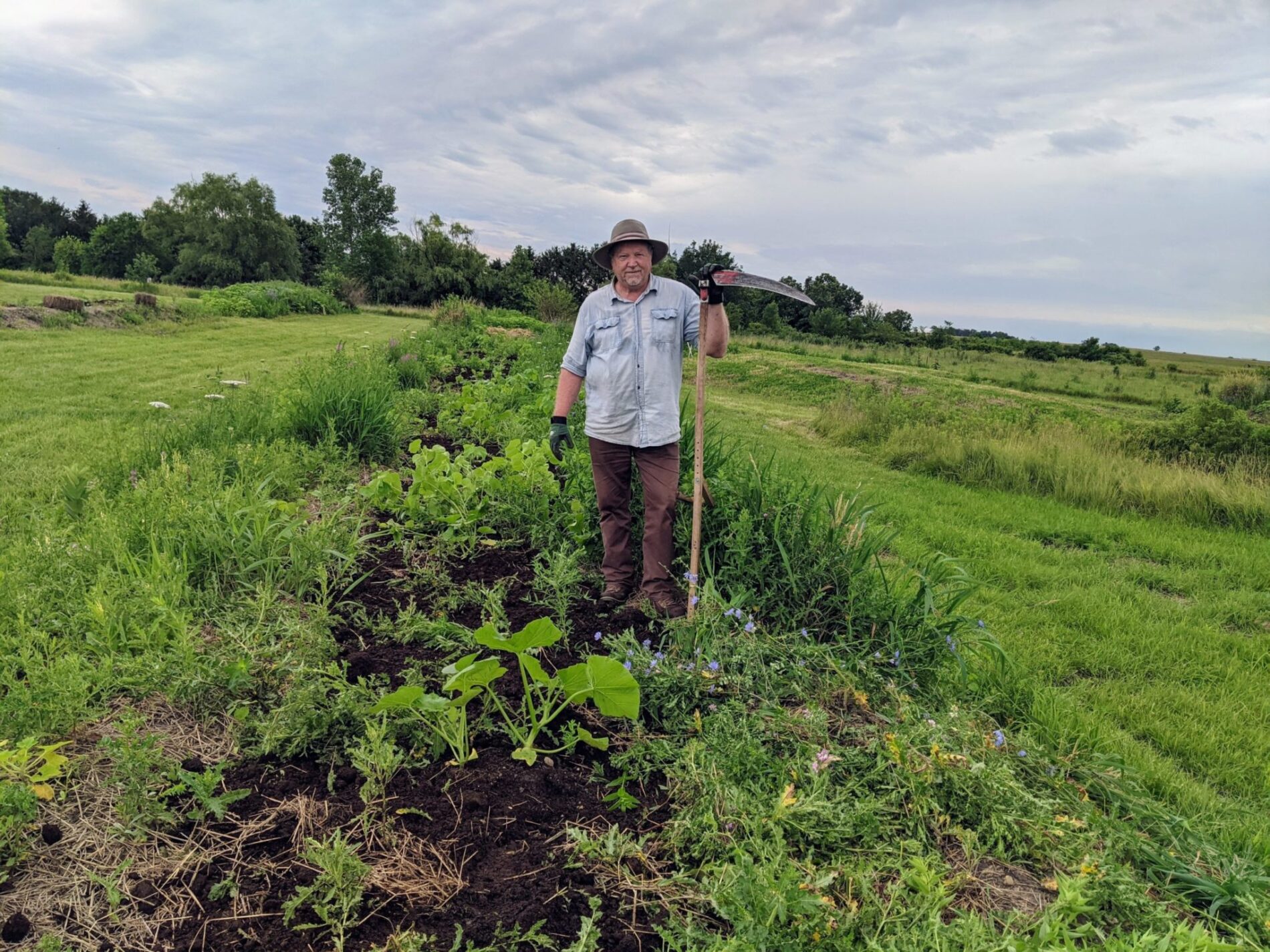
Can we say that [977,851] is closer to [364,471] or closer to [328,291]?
[364,471]

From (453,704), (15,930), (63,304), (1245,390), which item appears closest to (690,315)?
(453,704)

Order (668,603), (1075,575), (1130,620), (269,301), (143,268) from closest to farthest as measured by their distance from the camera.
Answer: (668,603) → (1130,620) → (1075,575) → (269,301) → (143,268)

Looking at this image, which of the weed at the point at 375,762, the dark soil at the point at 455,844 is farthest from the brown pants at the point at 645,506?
the weed at the point at 375,762

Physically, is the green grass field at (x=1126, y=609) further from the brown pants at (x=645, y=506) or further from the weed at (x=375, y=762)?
the weed at (x=375, y=762)

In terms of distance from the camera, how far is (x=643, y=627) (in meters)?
3.37

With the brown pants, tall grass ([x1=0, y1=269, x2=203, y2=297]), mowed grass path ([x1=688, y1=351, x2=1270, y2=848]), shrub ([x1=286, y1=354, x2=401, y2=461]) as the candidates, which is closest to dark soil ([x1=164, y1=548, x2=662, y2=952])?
the brown pants

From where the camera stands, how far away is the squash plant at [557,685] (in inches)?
90.3

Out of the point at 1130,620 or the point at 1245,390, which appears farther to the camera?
the point at 1245,390

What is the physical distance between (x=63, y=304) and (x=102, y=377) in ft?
22.2

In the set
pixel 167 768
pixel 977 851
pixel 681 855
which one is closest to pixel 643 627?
pixel 681 855

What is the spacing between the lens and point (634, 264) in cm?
354

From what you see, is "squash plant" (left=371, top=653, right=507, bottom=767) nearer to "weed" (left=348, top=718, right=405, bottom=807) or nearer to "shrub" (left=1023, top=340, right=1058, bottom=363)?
"weed" (left=348, top=718, right=405, bottom=807)

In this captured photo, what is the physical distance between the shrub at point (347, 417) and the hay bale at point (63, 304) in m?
11.5

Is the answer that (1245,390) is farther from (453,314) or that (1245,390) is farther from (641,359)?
(641,359)
